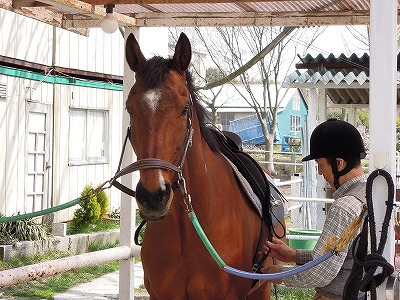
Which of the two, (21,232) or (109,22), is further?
(21,232)

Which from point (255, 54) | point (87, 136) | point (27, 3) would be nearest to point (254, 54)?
point (255, 54)

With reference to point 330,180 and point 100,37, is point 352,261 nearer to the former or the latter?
point 330,180

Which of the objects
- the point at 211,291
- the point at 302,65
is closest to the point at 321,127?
the point at 211,291

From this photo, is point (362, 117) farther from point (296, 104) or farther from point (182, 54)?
point (182, 54)

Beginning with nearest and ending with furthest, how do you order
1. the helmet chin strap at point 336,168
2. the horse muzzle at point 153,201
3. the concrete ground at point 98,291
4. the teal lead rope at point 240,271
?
the horse muzzle at point 153,201
the teal lead rope at point 240,271
the helmet chin strap at point 336,168
the concrete ground at point 98,291

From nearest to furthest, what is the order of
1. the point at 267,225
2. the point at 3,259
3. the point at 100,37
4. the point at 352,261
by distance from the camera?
the point at 352,261 → the point at 267,225 → the point at 3,259 → the point at 100,37

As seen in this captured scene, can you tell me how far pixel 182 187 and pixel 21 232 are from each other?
7.88 m

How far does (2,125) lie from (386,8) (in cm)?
947

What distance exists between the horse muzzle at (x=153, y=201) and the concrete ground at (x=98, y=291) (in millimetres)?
5977

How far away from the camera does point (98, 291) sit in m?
9.48

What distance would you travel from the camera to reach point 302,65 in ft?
35.5

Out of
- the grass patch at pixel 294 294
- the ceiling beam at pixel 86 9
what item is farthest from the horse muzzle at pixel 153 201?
the grass patch at pixel 294 294

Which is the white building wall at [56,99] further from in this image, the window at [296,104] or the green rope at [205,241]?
the window at [296,104]

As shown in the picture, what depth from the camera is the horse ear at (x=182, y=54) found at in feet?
11.8
